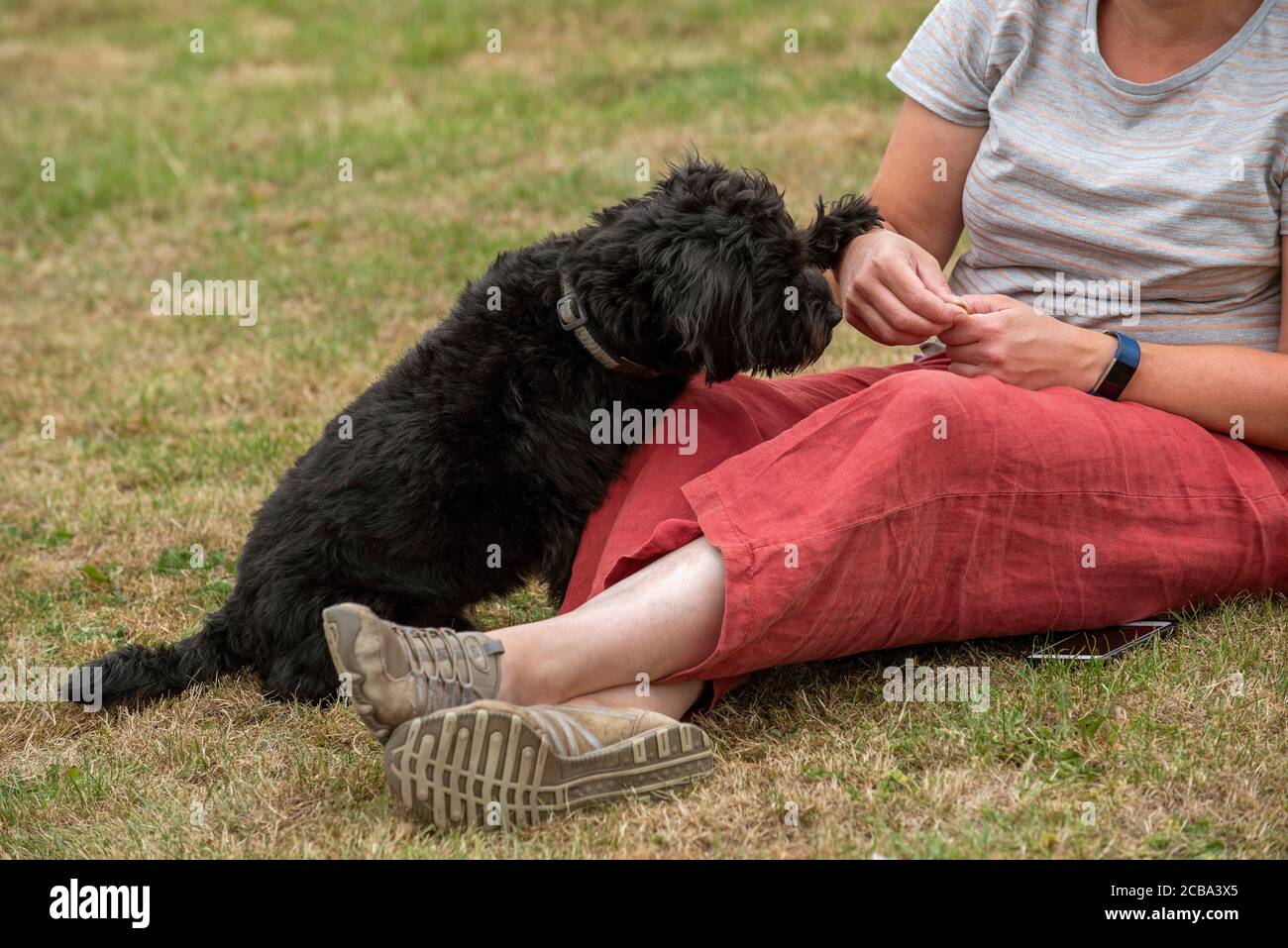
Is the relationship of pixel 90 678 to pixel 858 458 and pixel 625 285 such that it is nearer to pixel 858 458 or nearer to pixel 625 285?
pixel 625 285

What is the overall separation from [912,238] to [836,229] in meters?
0.33

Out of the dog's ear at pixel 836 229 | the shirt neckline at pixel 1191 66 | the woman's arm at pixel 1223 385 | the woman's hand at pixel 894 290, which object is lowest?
the woman's arm at pixel 1223 385

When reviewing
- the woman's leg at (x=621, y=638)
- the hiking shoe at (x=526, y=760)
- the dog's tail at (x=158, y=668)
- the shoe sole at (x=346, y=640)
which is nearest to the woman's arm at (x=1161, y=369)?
the woman's leg at (x=621, y=638)

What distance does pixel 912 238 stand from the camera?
321cm

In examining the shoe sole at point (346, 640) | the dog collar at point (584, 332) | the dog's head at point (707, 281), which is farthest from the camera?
the dog collar at point (584, 332)

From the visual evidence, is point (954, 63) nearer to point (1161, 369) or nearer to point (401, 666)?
point (1161, 369)

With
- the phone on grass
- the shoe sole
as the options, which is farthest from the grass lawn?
the shoe sole

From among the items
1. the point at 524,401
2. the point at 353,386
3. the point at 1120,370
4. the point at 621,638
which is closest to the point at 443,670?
the point at 621,638

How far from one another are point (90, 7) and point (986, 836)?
11.3 metres

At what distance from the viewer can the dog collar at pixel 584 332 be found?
274 cm

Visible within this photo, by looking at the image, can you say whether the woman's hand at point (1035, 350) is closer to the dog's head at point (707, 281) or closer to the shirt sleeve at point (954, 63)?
the dog's head at point (707, 281)

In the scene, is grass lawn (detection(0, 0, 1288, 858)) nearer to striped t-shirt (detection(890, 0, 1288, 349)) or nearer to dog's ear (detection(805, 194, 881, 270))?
striped t-shirt (detection(890, 0, 1288, 349))

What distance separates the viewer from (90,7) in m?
11.2
